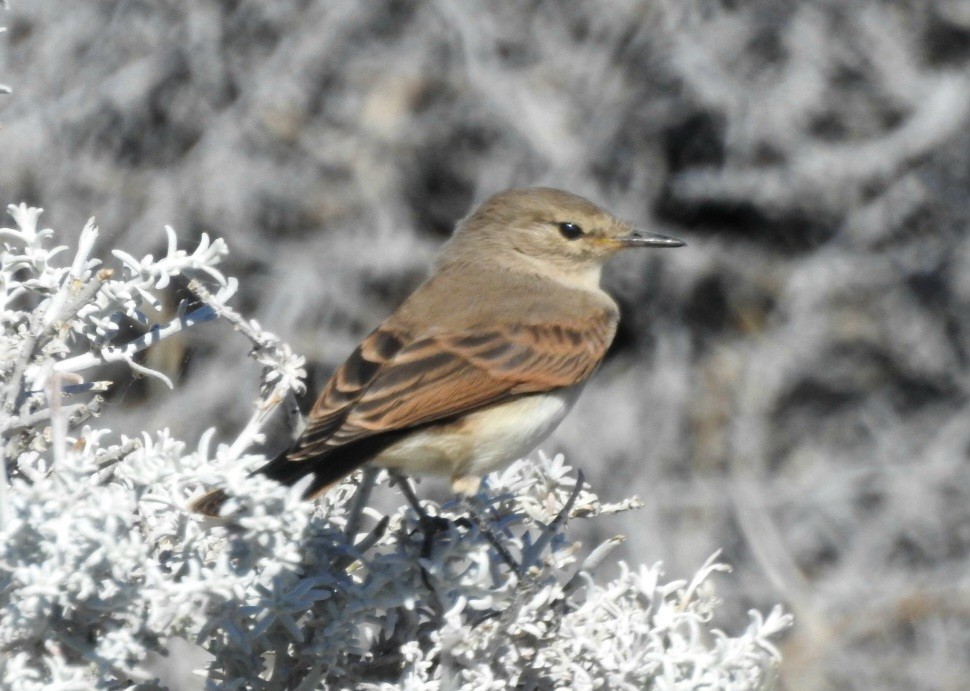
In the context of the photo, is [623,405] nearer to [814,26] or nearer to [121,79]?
[814,26]

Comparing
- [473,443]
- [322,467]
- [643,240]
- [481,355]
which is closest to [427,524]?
[322,467]

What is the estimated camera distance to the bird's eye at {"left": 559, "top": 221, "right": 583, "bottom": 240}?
4250mm

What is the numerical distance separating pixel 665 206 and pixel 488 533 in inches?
121

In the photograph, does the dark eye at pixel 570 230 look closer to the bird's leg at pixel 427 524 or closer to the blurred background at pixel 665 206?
the blurred background at pixel 665 206

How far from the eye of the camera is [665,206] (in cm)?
550

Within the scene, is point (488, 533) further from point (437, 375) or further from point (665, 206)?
point (665, 206)

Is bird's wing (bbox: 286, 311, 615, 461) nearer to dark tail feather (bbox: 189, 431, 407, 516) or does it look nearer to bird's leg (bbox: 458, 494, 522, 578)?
dark tail feather (bbox: 189, 431, 407, 516)

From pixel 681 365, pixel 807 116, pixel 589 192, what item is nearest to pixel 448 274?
pixel 589 192

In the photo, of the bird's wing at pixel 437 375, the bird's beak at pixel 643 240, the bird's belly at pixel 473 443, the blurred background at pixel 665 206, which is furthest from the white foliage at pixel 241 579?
the blurred background at pixel 665 206

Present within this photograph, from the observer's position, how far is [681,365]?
5582 millimetres

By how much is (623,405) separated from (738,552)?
0.79 m

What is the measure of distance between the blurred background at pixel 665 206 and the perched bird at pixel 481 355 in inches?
40.7

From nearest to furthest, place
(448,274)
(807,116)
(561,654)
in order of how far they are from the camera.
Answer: (561,654) < (448,274) < (807,116)

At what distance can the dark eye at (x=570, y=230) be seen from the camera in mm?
4254
